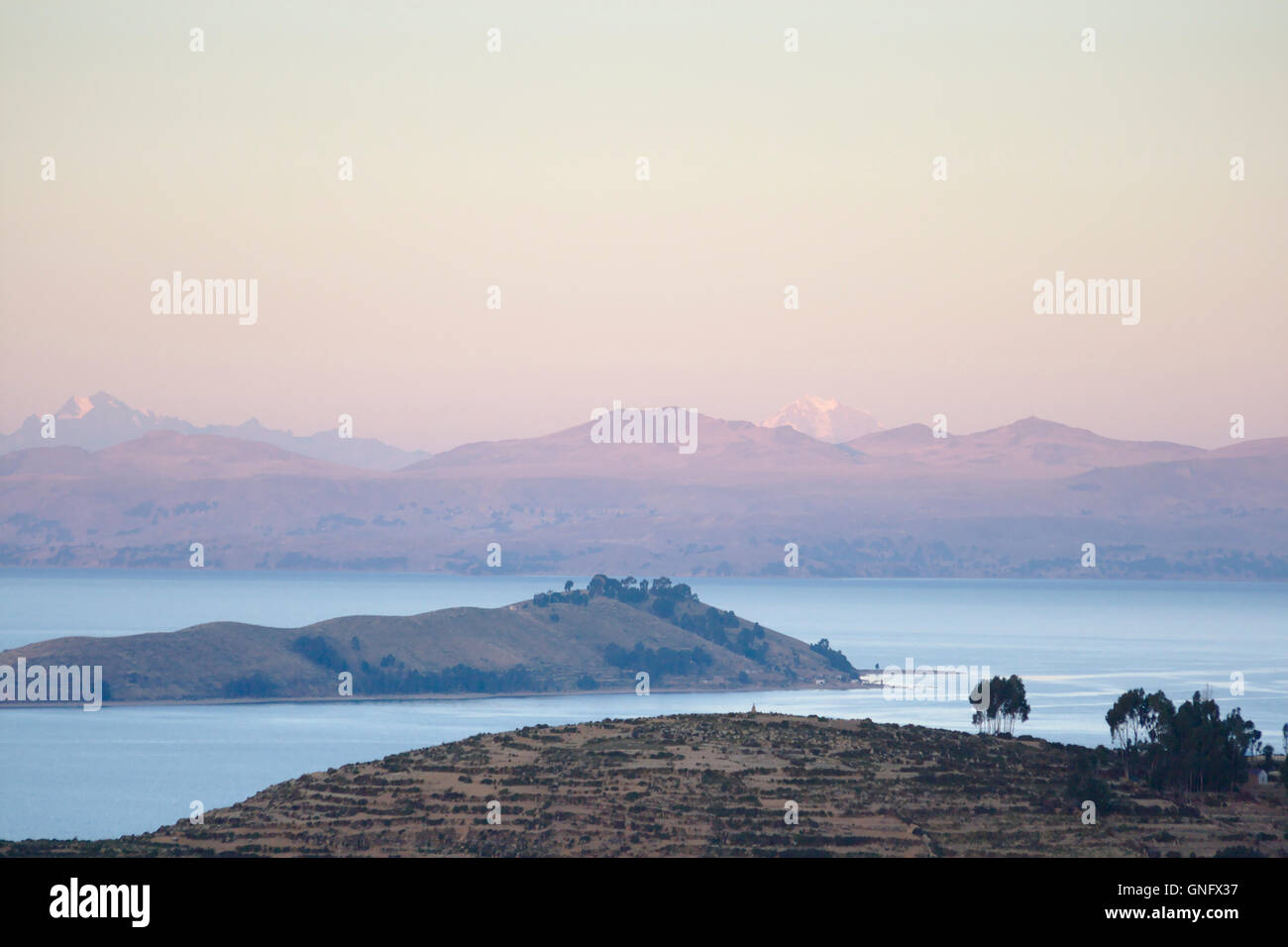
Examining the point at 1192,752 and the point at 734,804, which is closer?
the point at 734,804

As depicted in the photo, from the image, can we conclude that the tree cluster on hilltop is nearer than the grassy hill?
No

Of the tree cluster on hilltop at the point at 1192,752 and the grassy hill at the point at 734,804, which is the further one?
the tree cluster on hilltop at the point at 1192,752

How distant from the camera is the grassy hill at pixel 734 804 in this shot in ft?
209

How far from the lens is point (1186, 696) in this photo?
584ft

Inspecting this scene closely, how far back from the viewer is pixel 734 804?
2788 inches

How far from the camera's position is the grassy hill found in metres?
63.8

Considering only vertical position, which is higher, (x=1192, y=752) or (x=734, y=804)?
(x=1192, y=752)
